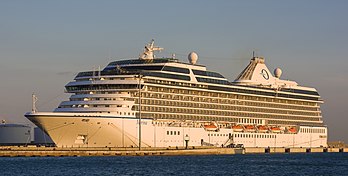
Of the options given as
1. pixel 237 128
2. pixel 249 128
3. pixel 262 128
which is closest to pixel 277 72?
pixel 262 128

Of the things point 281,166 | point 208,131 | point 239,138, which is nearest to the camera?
point 281,166

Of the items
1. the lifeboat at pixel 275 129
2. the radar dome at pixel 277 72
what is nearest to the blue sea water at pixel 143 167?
the lifeboat at pixel 275 129

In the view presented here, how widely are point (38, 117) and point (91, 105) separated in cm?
737

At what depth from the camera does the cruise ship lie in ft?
318

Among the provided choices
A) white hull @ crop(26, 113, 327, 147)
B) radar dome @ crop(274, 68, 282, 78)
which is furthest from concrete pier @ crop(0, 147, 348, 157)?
radar dome @ crop(274, 68, 282, 78)

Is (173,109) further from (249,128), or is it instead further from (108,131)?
(249,128)

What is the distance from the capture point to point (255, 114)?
124 metres

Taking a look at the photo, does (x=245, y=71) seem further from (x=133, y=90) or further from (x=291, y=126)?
(x=133, y=90)

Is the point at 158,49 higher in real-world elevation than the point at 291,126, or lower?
higher

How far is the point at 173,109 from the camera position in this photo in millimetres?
106312

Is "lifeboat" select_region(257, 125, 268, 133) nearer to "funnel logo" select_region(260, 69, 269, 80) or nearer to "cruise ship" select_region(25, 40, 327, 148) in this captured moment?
"cruise ship" select_region(25, 40, 327, 148)

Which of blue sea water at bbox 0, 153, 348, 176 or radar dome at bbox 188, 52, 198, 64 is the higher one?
radar dome at bbox 188, 52, 198, 64

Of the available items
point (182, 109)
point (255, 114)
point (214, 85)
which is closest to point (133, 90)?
point (182, 109)

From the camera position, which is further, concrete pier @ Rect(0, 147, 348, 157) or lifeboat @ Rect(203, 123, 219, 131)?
lifeboat @ Rect(203, 123, 219, 131)
